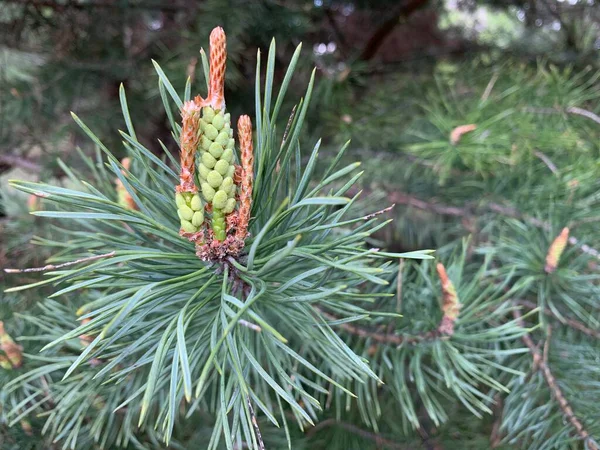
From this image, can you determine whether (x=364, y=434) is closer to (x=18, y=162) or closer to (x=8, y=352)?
(x=8, y=352)

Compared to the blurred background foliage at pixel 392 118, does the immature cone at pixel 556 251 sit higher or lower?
lower

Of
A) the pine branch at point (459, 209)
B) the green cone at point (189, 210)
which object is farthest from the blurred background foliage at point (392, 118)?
the green cone at point (189, 210)

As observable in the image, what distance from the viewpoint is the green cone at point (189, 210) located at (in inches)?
8.0

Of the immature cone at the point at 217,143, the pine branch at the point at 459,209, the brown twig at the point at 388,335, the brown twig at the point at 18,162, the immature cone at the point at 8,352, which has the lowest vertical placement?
the brown twig at the point at 388,335

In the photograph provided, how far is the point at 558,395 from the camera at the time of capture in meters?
0.33

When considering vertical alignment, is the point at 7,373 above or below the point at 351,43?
below

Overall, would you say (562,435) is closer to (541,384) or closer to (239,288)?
(541,384)

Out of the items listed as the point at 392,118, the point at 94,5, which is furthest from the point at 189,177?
the point at 94,5

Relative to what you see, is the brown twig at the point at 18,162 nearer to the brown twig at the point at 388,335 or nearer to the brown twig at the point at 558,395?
the brown twig at the point at 388,335

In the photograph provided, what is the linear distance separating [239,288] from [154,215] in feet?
0.21

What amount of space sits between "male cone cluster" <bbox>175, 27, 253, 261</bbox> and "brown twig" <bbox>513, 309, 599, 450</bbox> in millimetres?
203

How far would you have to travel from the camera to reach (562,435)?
1.01 feet

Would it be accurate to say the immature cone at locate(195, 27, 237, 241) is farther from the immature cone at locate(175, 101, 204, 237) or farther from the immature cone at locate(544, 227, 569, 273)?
the immature cone at locate(544, 227, 569, 273)

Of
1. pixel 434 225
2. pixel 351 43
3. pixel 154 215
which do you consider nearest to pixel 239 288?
pixel 154 215
